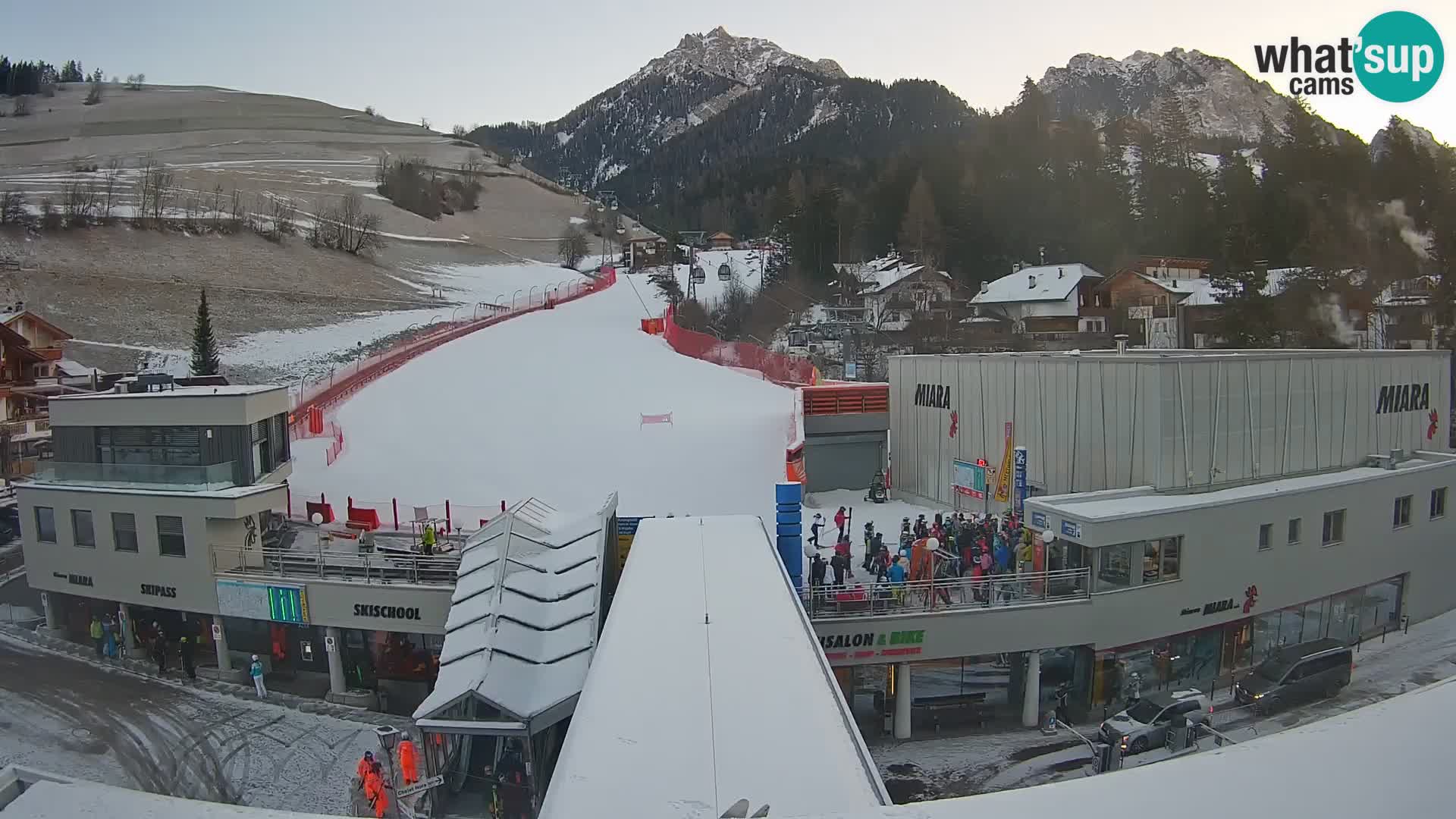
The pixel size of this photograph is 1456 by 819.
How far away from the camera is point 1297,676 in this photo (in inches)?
582

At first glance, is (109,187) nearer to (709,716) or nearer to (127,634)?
(127,634)

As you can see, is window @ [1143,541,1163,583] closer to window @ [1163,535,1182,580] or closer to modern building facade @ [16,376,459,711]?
window @ [1163,535,1182,580]

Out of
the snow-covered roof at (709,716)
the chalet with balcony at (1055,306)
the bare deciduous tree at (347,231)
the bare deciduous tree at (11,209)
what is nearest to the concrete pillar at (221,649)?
the snow-covered roof at (709,716)

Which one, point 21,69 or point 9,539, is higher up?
point 21,69

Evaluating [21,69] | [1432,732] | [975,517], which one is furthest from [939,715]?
[21,69]

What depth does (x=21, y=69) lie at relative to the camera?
13450cm

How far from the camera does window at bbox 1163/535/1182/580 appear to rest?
15133mm

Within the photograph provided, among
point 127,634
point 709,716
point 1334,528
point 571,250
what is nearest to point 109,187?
point 571,250

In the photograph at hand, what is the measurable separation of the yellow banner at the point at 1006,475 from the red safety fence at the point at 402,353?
21.0m

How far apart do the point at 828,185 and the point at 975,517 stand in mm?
69342

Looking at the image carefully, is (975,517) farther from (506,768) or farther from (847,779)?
(847,779)

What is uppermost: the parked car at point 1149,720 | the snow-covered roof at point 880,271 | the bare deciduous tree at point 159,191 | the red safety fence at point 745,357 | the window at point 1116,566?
the bare deciduous tree at point 159,191

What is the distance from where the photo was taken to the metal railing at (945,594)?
1450cm

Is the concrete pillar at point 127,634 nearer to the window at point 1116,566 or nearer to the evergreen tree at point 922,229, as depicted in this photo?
the window at point 1116,566
